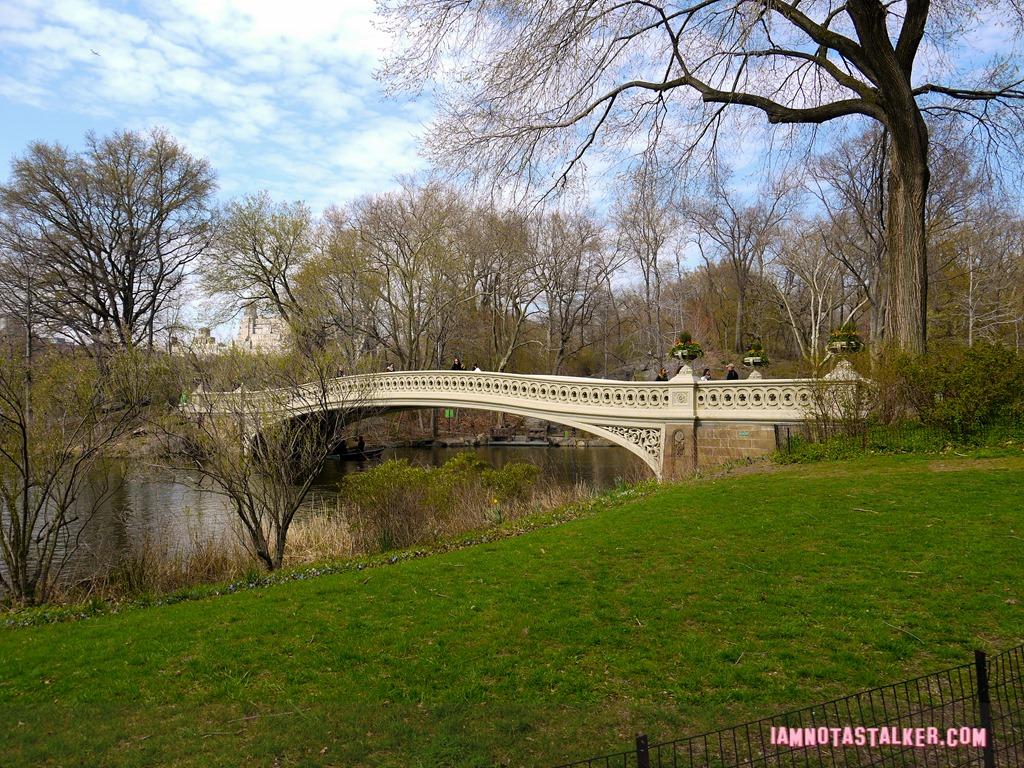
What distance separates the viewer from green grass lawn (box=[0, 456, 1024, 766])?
3.38 meters

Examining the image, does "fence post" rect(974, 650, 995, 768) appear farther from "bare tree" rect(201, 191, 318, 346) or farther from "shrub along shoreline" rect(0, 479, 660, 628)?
"bare tree" rect(201, 191, 318, 346)

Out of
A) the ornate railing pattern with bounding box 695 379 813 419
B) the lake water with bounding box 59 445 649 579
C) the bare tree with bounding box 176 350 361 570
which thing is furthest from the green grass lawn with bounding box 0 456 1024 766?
the ornate railing pattern with bounding box 695 379 813 419

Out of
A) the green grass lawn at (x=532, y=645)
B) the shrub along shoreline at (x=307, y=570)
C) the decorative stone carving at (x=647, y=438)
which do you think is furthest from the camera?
the decorative stone carving at (x=647, y=438)

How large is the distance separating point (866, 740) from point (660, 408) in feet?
38.4

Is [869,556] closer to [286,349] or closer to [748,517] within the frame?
[748,517]

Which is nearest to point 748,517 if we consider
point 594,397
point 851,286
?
point 594,397

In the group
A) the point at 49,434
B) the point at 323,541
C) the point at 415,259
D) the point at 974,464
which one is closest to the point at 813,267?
the point at 415,259

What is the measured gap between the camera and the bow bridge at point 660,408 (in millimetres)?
11336

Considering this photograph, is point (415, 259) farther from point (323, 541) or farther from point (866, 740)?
point (866, 740)

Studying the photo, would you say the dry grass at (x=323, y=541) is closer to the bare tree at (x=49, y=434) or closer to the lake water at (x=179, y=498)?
the lake water at (x=179, y=498)

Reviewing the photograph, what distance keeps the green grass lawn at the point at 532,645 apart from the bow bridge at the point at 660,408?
4903mm

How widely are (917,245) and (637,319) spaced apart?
30.3m

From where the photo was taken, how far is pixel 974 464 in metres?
8.79

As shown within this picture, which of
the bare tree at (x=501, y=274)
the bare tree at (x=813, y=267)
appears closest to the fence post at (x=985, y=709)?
the bare tree at (x=501, y=274)
